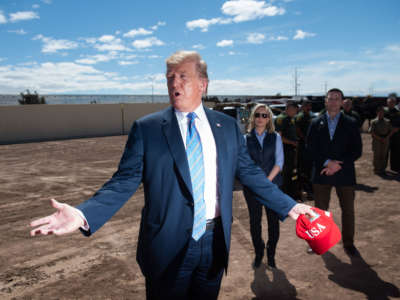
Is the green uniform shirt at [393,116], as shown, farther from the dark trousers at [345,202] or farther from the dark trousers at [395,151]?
the dark trousers at [345,202]

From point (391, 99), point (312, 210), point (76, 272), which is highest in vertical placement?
point (391, 99)

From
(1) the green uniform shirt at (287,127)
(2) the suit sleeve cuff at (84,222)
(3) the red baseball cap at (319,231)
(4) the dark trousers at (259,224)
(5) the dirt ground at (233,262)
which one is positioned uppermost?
(1) the green uniform shirt at (287,127)

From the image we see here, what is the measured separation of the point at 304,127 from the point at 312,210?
18.5 feet

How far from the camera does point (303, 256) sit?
4.24 m

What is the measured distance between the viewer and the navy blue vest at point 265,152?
3984 mm

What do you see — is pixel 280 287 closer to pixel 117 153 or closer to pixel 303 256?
pixel 303 256

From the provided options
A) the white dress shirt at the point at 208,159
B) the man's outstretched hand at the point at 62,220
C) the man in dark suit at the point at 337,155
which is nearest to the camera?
the man's outstretched hand at the point at 62,220

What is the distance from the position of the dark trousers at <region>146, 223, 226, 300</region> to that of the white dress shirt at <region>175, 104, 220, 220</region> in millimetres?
136

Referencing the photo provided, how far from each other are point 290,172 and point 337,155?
5.98 feet

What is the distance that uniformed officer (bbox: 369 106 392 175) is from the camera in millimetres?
8719

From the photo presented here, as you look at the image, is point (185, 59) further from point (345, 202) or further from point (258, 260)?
point (345, 202)

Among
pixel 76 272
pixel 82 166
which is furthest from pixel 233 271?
pixel 82 166

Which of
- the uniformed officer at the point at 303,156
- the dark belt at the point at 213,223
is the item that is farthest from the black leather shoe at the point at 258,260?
the uniformed officer at the point at 303,156

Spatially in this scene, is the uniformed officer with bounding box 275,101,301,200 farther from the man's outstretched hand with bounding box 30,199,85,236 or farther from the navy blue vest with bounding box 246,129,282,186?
the man's outstretched hand with bounding box 30,199,85,236
